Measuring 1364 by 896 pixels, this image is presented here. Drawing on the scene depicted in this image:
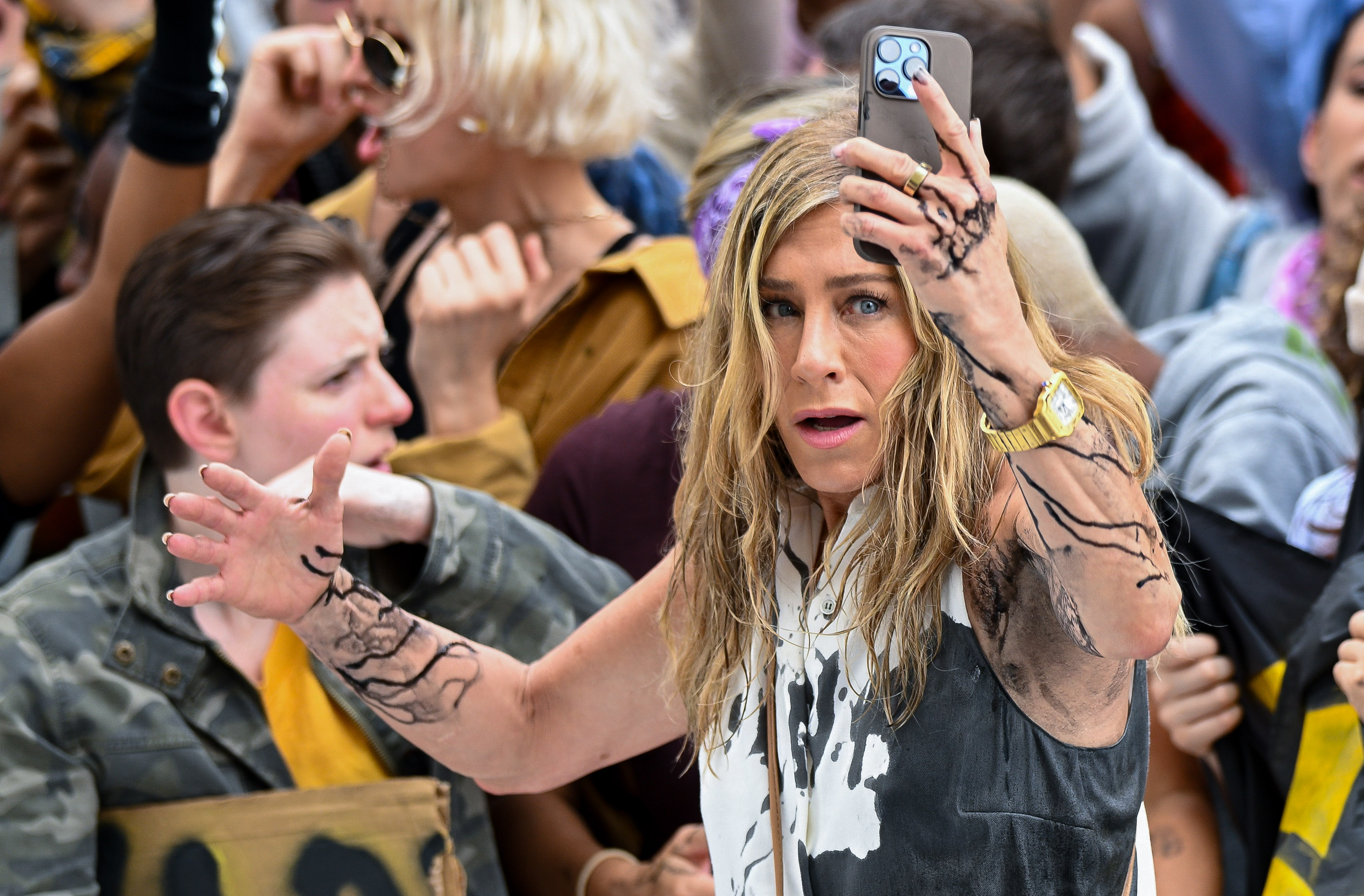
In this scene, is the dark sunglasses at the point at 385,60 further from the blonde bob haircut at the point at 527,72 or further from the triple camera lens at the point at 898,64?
the triple camera lens at the point at 898,64

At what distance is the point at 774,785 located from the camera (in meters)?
1.60

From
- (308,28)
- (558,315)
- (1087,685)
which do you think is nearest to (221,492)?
(1087,685)

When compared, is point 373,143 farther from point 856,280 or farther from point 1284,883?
point 1284,883

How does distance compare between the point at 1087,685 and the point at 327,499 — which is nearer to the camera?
the point at 1087,685

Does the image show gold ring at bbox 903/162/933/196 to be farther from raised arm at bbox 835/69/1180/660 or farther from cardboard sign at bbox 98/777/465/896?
cardboard sign at bbox 98/777/465/896

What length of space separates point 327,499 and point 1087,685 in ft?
2.91

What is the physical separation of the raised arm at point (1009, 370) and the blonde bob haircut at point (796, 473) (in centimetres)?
8

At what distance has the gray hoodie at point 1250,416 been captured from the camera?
2369 millimetres

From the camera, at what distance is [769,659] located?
5.39ft

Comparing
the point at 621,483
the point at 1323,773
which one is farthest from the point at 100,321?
the point at 1323,773

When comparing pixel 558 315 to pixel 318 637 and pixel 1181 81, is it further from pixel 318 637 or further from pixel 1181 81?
pixel 1181 81

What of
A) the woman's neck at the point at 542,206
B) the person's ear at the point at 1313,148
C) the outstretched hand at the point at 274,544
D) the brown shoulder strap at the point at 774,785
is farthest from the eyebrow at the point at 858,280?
the person's ear at the point at 1313,148

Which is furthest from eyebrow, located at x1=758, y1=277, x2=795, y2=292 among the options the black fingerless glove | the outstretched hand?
the black fingerless glove

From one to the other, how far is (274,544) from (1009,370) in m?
0.91
